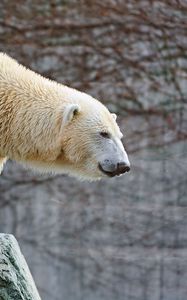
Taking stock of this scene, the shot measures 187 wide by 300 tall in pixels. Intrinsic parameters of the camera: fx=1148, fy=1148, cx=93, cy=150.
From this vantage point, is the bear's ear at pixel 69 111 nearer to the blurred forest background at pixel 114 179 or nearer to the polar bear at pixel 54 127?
the polar bear at pixel 54 127

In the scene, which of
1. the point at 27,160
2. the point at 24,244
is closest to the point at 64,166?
the point at 27,160

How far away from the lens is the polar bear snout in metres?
5.64

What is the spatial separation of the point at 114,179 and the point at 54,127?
4.24m

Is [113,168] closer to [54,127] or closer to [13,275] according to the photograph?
[54,127]

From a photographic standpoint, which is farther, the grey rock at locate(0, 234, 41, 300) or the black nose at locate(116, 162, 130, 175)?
the black nose at locate(116, 162, 130, 175)

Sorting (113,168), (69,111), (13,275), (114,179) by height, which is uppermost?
(69,111)

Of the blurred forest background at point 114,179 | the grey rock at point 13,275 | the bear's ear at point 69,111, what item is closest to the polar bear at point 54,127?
the bear's ear at point 69,111

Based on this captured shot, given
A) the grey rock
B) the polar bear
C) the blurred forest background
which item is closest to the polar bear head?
the polar bear

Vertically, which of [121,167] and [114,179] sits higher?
[121,167]

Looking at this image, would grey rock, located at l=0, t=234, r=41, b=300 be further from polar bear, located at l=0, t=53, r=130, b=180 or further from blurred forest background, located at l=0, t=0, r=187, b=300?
blurred forest background, located at l=0, t=0, r=187, b=300

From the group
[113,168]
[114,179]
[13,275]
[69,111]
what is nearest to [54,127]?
[69,111]

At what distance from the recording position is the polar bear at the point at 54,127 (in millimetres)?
5680

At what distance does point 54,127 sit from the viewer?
570 cm

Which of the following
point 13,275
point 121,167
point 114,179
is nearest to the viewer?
point 13,275
